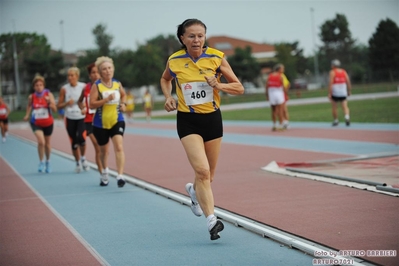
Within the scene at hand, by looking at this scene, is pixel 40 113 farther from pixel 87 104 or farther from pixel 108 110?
pixel 108 110

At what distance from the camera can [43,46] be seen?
106750 mm

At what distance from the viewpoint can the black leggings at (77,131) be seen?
14.6 m

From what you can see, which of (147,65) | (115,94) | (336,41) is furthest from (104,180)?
(336,41)

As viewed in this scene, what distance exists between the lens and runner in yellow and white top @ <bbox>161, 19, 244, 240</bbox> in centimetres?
699

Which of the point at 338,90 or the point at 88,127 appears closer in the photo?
the point at 88,127

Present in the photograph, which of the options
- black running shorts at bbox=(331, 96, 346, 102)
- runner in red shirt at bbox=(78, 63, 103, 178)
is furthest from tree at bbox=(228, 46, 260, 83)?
runner in red shirt at bbox=(78, 63, 103, 178)

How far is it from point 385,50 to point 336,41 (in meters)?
44.7

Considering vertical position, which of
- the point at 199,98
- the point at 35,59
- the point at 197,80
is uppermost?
the point at 35,59

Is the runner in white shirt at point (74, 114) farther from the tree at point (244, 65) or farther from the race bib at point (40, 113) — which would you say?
the tree at point (244, 65)

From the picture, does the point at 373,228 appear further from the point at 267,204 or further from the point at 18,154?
the point at 18,154

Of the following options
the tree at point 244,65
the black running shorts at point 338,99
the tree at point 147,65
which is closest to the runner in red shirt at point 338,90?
the black running shorts at point 338,99

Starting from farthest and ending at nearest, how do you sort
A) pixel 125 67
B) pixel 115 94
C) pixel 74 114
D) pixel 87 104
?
pixel 125 67
pixel 74 114
pixel 87 104
pixel 115 94

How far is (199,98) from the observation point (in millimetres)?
7121

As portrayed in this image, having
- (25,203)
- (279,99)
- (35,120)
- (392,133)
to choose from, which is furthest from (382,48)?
(25,203)
